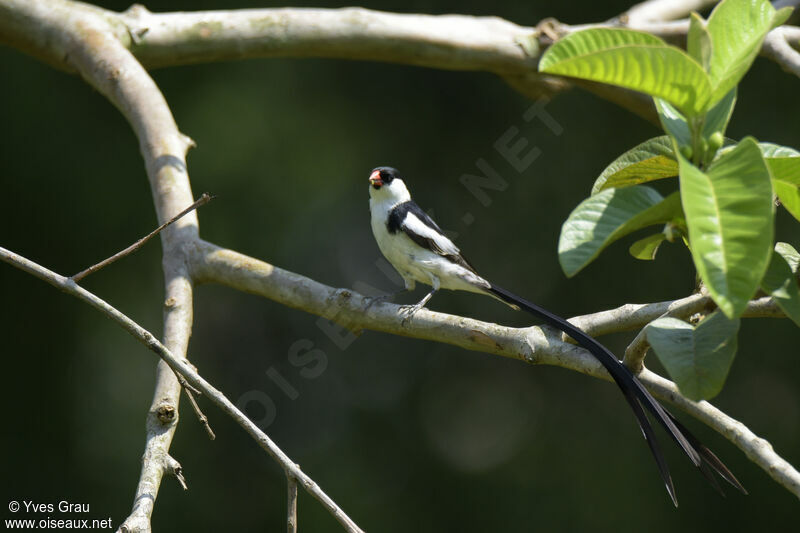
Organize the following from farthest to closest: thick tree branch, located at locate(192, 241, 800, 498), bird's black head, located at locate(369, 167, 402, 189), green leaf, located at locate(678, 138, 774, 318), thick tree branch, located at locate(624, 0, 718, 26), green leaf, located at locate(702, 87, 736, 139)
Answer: thick tree branch, located at locate(624, 0, 718, 26)
bird's black head, located at locate(369, 167, 402, 189)
thick tree branch, located at locate(192, 241, 800, 498)
green leaf, located at locate(702, 87, 736, 139)
green leaf, located at locate(678, 138, 774, 318)

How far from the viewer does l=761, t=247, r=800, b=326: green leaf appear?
1.02 meters

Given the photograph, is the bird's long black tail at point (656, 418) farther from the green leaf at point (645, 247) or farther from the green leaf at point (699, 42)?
the green leaf at point (699, 42)

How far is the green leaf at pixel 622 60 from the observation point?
3.23ft

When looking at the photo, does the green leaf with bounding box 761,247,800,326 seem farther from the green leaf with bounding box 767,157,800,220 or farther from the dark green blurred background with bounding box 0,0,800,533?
the dark green blurred background with bounding box 0,0,800,533

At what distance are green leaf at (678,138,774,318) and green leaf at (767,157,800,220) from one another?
0.15m

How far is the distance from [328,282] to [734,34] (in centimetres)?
342

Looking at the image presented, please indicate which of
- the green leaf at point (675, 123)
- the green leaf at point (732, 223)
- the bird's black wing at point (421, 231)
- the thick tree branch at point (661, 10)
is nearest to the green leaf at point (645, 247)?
the green leaf at point (675, 123)

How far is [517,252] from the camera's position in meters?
4.27

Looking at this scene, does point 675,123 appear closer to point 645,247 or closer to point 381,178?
point 645,247

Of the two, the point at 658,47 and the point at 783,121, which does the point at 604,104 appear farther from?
the point at 658,47

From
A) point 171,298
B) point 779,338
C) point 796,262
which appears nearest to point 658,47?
point 796,262

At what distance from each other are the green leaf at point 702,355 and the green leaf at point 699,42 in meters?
0.36
